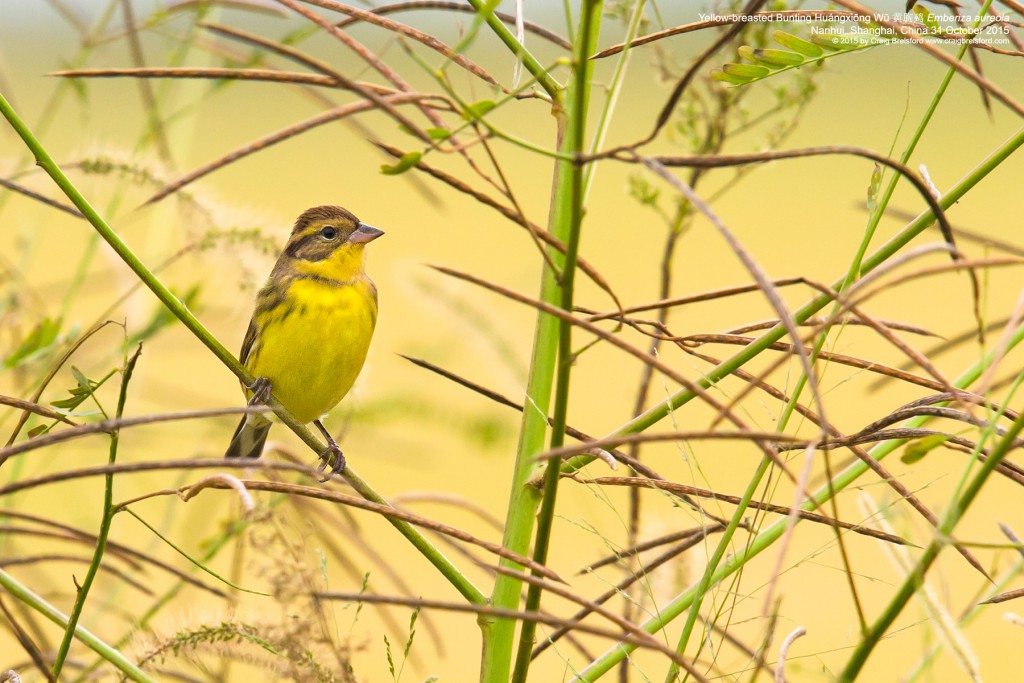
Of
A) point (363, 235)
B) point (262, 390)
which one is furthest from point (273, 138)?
point (363, 235)

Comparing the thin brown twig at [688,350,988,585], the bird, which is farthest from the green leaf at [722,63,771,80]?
the bird

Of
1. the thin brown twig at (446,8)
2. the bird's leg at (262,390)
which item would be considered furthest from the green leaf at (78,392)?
the bird's leg at (262,390)

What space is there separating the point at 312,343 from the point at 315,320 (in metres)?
0.07

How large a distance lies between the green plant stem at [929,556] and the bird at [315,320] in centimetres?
220

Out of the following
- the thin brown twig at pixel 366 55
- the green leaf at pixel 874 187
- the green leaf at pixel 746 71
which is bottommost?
the green leaf at pixel 874 187

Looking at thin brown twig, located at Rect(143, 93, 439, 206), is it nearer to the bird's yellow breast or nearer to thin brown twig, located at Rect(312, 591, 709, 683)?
thin brown twig, located at Rect(312, 591, 709, 683)

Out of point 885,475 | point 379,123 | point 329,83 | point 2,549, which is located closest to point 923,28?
point 885,475

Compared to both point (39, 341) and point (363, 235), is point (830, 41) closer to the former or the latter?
point (39, 341)

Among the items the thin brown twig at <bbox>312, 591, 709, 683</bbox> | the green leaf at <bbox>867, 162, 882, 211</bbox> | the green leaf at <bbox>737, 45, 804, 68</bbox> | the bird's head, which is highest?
the bird's head

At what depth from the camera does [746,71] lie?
4.17 feet

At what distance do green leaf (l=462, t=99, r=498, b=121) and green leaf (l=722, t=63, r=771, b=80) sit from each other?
47cm

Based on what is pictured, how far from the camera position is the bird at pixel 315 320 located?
9.70 feet

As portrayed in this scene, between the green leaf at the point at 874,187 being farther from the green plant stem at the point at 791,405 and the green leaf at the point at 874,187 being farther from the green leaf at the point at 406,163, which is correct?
the green leaf at the point at 406,163

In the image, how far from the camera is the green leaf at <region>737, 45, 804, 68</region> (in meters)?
1.29
